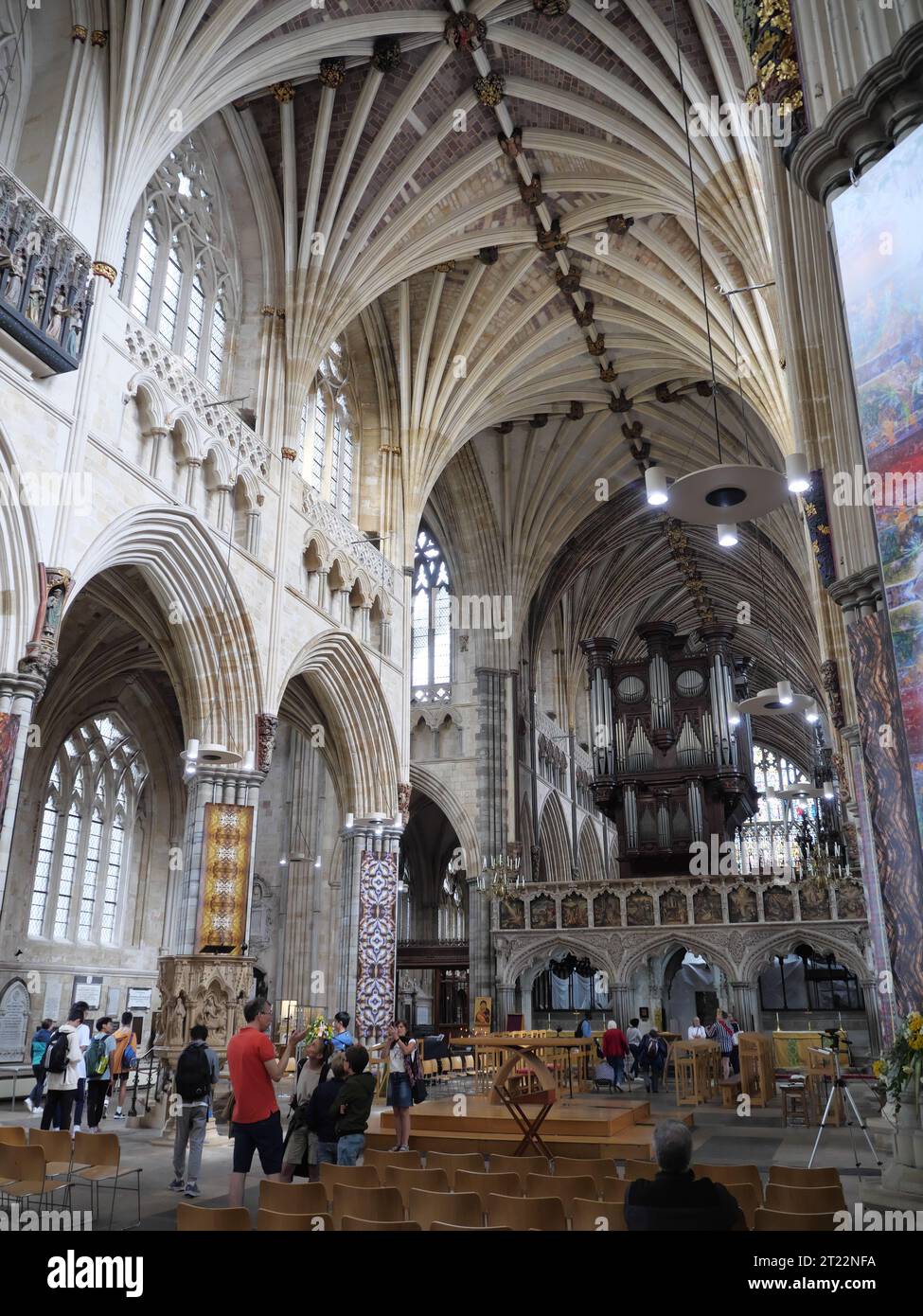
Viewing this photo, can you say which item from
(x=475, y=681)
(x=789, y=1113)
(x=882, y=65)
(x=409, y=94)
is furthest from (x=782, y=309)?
(x=475, y=681)

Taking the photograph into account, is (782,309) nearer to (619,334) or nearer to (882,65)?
(882,65)

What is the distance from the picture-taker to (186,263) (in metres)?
16.2

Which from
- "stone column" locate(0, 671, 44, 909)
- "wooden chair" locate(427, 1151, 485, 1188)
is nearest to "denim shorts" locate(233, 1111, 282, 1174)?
"wooden chair" locate(427, 1151, 485, 1188)

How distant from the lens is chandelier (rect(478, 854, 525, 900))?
25078 millimetres

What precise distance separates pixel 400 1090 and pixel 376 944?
963 cm

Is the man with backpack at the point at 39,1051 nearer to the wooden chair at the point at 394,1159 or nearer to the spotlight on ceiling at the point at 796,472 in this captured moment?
the wooden chair at the point at 394,1159

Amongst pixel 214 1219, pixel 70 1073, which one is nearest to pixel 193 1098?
pixel 70 1073

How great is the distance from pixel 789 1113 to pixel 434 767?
586 inches

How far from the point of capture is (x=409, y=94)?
1689 centimetres

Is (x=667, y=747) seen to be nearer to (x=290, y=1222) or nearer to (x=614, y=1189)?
(x=614, y=1189)

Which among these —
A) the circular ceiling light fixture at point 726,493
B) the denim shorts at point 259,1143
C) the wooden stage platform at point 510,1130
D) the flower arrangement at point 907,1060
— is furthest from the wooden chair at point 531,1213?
the circular ceiling light fixture at point 726,493

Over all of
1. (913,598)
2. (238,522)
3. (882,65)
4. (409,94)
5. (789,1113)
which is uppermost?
(409,94)

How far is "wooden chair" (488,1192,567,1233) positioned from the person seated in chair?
2.93 feet

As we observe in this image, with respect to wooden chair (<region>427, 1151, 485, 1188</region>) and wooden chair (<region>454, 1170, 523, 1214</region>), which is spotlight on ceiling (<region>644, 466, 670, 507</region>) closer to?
wooden chair (<region>427, 1151, 485, 1188</region>)
